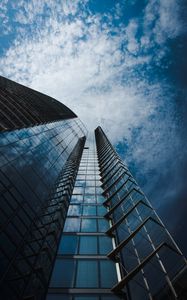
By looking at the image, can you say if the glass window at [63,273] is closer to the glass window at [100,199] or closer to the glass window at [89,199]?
the glass window at [89,199]

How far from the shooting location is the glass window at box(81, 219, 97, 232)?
54.1ft

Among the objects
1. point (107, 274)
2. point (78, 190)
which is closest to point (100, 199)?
point (78, 190)

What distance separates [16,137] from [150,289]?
42.6 feet

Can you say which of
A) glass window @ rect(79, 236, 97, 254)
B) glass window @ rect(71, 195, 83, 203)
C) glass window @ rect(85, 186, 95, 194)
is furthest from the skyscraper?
glass window @ rect(85, 186, 95, 194)

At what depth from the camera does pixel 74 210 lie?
19797mm

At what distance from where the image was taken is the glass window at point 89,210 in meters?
19.0

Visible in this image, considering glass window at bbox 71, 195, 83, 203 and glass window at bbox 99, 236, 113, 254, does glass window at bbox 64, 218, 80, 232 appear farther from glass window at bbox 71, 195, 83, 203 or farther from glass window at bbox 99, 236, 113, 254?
glass window at bbox 71, 195, 83, 203

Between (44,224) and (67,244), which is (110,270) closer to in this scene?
(67,244)

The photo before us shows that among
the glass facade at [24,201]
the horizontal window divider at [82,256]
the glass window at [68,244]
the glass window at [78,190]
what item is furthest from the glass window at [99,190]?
the horizontal window divider at [82,256]

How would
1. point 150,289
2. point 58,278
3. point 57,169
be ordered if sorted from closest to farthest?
point 150,289 → point 58,278 → point 57,169

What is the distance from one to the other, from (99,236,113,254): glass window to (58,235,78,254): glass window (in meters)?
1.61

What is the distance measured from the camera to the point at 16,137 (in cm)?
1692

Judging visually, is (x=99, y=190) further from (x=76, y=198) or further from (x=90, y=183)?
(x=76, y=198)

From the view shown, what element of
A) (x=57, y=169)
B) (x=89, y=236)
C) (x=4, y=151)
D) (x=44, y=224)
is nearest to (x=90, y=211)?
(x=89, y=236)
